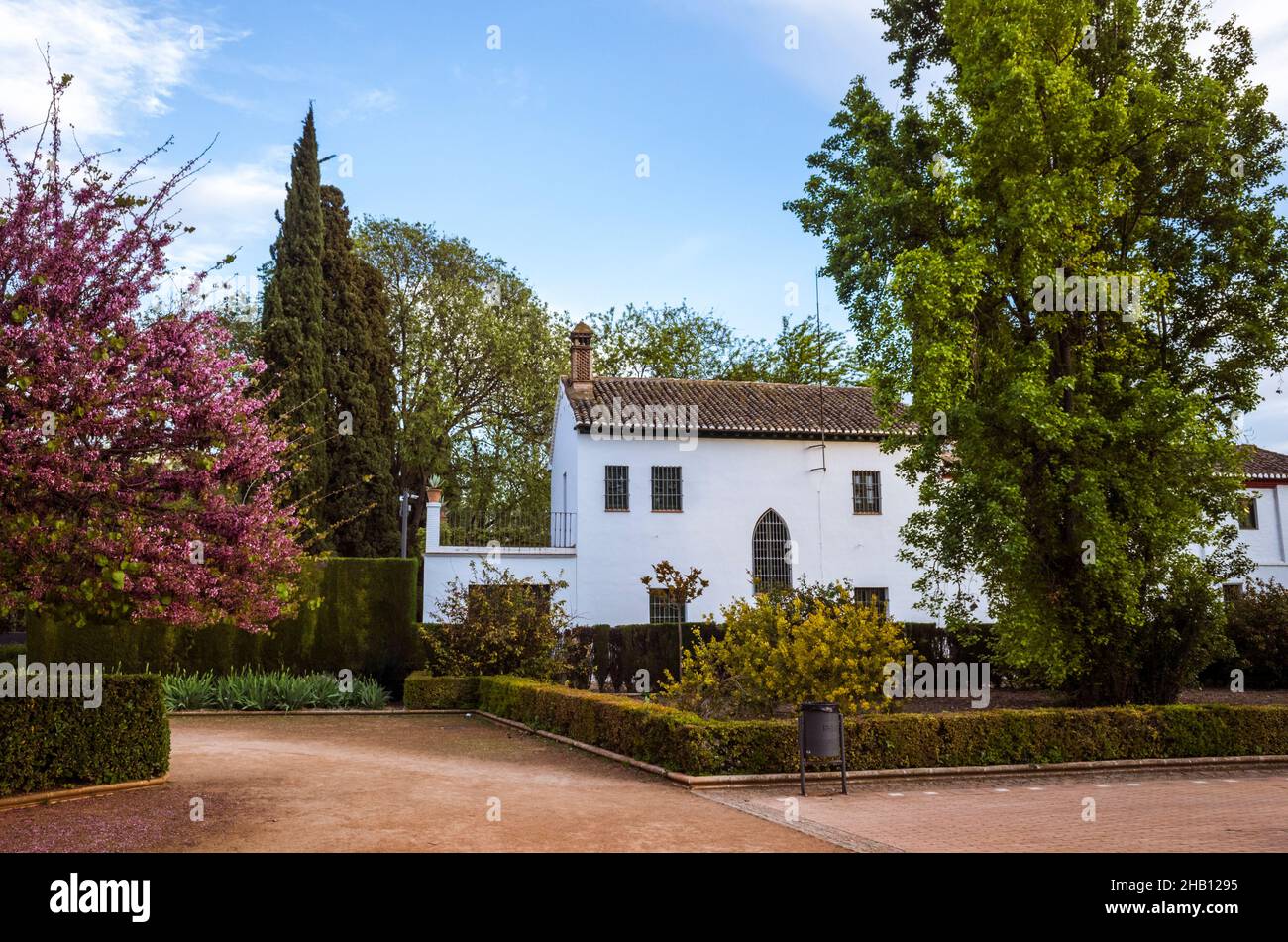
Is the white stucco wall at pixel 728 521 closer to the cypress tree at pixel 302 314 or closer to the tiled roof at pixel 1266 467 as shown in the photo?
the cypress tree at pixel 302 314

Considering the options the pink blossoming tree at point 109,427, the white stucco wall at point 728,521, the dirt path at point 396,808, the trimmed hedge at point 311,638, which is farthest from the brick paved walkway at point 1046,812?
the white stucco wall at point 728,521

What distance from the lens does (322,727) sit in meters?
17.0

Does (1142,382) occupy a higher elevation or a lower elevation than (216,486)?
higher

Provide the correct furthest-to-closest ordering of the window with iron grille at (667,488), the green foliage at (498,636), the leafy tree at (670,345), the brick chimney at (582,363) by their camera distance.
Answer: the leafy tree at (670,345)
the brick chimney at (582,363)
the window with iron grille at (667,488)
the green foliage at (498,636)

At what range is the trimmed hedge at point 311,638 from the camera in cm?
2134

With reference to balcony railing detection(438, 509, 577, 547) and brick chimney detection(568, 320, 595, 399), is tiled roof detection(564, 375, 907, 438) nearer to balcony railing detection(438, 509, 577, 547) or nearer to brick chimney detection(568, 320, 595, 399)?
brick chimney detection(568, 320, 595, 399)

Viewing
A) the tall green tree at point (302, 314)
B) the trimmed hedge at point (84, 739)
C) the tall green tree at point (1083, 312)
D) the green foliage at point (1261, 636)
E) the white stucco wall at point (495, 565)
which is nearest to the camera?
the trimmed hedge at point (84, 739)

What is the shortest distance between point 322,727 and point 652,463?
45.5 feet

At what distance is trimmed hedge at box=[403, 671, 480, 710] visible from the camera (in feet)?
66.0

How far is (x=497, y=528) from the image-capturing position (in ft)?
131

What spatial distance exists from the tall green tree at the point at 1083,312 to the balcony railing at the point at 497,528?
714 inches
